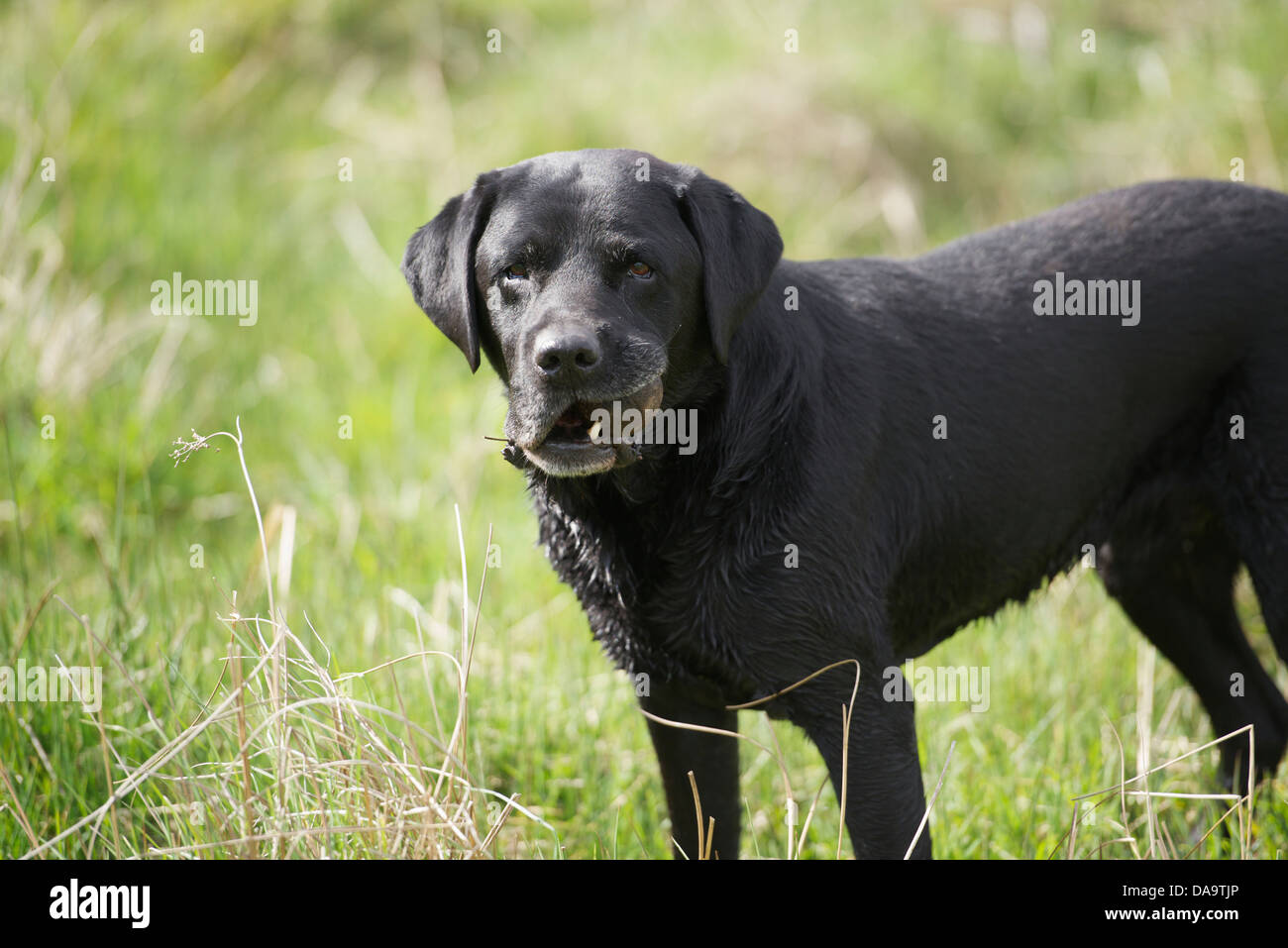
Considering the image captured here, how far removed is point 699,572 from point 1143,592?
1644 mm

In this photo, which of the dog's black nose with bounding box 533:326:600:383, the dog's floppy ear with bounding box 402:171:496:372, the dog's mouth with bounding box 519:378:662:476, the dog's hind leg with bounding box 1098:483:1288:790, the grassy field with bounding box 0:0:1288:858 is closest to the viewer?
the dog's black nose with bounding box 533:326:600:383

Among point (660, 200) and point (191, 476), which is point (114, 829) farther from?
point (191, 476)

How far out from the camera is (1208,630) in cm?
380

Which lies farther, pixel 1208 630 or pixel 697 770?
pixel 1208 630

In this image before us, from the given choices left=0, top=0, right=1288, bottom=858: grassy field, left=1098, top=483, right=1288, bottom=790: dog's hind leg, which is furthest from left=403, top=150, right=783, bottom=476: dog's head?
left=1098, top=483, right=1288, bottom=790: dog's hind leg

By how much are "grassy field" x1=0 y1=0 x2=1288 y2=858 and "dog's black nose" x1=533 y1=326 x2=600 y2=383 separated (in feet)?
2.13

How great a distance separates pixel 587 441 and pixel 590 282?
1.16 feet

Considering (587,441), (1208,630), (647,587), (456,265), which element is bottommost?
(1208,630)

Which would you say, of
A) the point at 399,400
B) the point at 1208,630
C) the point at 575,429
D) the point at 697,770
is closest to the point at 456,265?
the point at 575,429

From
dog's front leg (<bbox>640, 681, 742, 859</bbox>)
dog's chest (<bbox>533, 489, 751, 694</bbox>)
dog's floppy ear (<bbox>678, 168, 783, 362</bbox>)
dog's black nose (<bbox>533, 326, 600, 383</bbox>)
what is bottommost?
dog's front leg (<bbox>640, 681, 742, 859</bbox>)

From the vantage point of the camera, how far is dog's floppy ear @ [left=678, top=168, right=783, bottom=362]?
2.87 meters

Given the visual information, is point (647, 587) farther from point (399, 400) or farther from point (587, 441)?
point (399, 400)

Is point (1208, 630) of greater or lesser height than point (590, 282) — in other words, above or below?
below

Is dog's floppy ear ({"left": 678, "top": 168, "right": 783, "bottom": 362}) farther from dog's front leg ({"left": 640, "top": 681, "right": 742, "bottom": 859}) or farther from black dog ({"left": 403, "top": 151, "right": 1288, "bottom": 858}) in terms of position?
dog's front leg ({"left": 640, "top": 681, "right": 742, "bottom": 859})
